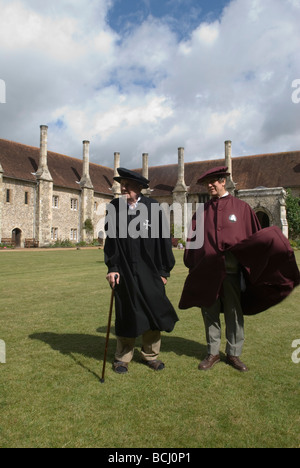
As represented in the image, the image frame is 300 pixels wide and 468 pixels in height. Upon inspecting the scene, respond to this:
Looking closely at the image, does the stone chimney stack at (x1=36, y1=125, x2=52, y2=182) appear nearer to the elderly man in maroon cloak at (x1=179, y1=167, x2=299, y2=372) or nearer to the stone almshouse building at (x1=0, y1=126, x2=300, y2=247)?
the stone almshouse building at (x1=0, y1=126, x2=300, y2=247)

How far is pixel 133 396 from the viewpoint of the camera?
11.2ft

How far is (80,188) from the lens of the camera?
41.4 m

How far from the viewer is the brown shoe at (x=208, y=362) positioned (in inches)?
161

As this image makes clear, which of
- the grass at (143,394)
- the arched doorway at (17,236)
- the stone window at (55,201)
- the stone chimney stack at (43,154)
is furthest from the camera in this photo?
the stone window at (55,201)

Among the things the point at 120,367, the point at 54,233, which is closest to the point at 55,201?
the point at 54,233

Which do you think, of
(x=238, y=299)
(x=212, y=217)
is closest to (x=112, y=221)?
(x=212, y=217)

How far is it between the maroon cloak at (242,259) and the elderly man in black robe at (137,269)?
1.23ft

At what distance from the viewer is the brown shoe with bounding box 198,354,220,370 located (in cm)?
408

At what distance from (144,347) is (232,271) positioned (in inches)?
53.1

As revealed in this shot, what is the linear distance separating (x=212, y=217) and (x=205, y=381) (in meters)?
1.83

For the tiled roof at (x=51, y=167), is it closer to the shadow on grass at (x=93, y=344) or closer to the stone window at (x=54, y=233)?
the stone window at (x=54, y=233)

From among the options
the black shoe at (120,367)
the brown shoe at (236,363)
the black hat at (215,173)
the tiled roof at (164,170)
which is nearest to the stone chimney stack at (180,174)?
the tiled roof at (164,170)

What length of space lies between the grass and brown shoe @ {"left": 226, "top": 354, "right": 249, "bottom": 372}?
0.26 ft
